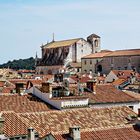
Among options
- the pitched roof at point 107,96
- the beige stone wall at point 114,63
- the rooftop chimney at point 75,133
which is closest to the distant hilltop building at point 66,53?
the beige stone wall at point 114,63

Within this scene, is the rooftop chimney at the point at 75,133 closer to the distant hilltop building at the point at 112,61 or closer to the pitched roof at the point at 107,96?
the pitched roof at the point at 107,96

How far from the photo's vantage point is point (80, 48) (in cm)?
14750

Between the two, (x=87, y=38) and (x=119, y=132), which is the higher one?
(x=87, y=38)

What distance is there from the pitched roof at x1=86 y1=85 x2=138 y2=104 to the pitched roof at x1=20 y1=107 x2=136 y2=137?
3.28 m

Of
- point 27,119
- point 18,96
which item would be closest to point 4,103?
point 18,96

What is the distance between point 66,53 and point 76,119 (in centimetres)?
12042

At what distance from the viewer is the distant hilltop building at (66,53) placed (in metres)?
146

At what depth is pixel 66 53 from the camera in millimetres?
148125

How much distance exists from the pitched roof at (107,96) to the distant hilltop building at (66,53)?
4128 inches

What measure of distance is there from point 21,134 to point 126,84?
4168 centimetres

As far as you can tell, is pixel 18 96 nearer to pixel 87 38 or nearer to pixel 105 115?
pixel 105 115

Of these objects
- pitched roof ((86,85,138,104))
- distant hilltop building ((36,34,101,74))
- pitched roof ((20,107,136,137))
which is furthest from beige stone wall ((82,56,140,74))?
pitched roof ((20,107,136,137))

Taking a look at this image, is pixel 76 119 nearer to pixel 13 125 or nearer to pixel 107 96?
pixel 13 125

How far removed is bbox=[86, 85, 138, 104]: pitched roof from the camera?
3461 centimetres
